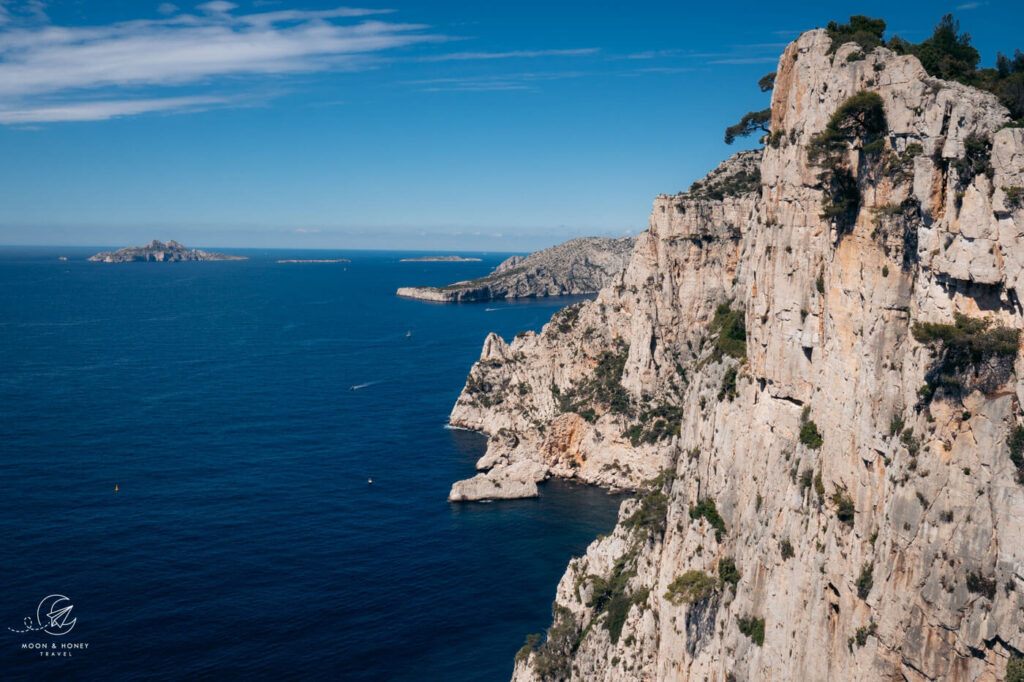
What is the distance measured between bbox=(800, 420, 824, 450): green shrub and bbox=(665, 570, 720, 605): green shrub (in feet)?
39.5

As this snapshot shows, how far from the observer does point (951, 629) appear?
86.6 ft

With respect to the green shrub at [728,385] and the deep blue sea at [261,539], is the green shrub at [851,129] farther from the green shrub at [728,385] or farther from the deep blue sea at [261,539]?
the deep blue sea at [261,539]

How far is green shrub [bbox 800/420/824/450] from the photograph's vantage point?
3662 centimetres

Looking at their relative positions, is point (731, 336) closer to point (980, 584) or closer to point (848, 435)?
point (848, 435)

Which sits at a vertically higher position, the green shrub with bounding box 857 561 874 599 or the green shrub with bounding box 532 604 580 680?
the green shrub with bounding box 857 561 874 599

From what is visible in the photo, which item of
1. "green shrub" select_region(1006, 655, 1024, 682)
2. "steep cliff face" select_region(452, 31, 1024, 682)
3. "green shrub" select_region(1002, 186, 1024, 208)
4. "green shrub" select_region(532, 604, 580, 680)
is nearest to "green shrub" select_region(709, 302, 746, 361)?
"steep cliff face" select_region(452, 31, 1024, 682)

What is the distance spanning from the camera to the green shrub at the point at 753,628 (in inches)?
1557

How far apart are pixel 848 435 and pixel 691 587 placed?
1763cm

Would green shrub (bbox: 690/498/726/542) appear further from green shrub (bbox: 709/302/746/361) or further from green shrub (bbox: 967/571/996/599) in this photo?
green shrub (bbox: 967/571/996/599)

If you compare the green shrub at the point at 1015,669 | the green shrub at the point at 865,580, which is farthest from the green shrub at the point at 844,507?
the green shrub at the point at 1015,669

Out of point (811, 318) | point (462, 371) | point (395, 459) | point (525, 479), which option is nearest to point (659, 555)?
point (811, 318)

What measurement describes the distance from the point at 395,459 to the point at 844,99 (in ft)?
324

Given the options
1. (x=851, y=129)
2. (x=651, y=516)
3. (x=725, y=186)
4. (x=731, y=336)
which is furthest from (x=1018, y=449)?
(x=725, y=186)

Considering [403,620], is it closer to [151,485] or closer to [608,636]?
[608,636]
